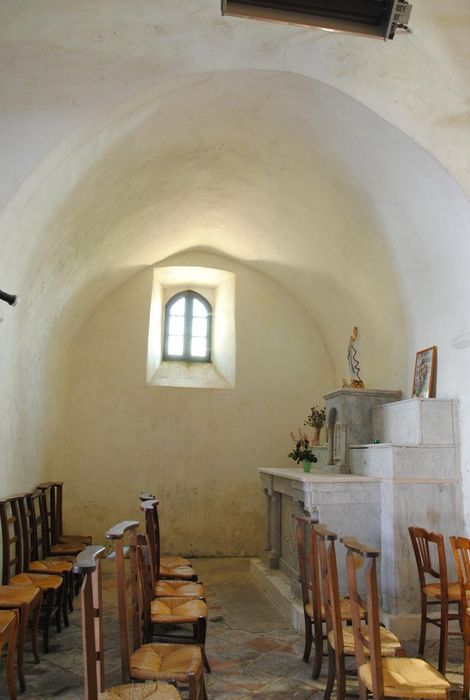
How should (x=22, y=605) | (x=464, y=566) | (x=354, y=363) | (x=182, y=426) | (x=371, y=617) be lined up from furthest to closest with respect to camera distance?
(x=182, y=426) → (x=354, y=363) → (x=464, y=566) → (x=22, y=605) → (x=371, y=617)

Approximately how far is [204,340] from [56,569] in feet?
17.2

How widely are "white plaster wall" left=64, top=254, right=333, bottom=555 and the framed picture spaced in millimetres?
3060

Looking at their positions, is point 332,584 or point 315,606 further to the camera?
point 315,606

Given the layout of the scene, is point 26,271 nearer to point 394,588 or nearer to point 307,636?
point 307,636

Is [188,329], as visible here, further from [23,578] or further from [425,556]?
[425,556]

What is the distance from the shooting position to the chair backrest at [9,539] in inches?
169

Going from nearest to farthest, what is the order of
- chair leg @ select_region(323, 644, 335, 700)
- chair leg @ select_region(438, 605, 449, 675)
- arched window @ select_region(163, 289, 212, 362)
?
chair leg @ select_region(323, 644, 335, 700) → chair leg @ select_region(438, 605, 449, 675) → arched window @ select_region(163, 289, 212, 362)

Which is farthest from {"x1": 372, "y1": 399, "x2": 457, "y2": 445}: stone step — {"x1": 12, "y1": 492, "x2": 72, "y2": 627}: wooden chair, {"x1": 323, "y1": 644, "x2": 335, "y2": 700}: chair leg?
{"x1": 12, "y1": 492, "x2": 72, "y2": 627}: wooden chair

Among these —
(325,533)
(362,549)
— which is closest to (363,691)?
(362,549)

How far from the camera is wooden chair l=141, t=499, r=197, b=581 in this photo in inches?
166

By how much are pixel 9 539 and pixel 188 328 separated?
17.5ft

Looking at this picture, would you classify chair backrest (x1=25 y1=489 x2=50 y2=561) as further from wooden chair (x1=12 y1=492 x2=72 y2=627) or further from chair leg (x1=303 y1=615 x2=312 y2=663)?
chair leg (x1=303 y1=615 x2=312 y2=663)

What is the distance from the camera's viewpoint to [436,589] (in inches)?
169

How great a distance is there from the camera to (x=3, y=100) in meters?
3.95
